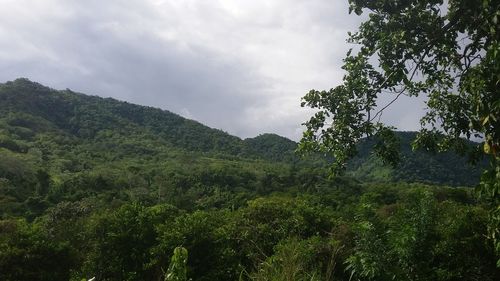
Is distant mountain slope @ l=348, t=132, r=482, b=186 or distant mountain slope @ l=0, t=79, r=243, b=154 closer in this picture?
distant mountain slope @ l=348, t=132, r=482, b=186

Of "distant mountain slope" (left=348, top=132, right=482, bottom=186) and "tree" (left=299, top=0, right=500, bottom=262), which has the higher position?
"distant mountain slope" (left=348, top=132, right=482, bottom=186)

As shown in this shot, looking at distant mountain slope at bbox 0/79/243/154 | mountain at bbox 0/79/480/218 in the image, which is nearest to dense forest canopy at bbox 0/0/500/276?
mountain at bbox 0/79/480/218

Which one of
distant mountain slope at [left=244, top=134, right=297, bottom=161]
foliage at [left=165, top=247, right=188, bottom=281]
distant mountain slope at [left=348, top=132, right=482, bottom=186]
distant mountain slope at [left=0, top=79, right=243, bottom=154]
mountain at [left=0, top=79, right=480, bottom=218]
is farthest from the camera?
distant mountain slope at [left=244, top=134, right=297, bottom=161]

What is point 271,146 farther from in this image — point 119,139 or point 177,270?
point 177,270

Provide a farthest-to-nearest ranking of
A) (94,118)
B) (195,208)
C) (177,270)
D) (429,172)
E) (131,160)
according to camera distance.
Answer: (94,118), (429,172), (131,160), (195,208), (177,270)

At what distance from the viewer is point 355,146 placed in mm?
5688

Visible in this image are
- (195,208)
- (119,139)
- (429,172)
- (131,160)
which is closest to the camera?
(195,208)

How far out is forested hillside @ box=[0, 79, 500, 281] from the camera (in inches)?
369

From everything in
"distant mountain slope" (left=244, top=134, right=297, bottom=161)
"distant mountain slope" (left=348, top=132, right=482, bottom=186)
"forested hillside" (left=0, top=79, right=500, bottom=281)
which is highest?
"distant mountain slope" (left=244, top=134, right=297, bottom=161)

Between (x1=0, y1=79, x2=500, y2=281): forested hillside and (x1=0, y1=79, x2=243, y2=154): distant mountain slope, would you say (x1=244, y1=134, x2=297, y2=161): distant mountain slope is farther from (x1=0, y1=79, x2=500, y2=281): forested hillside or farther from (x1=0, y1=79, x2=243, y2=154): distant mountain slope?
(x1=0, y1=79, x2=243, y2=154): distant mountain slope

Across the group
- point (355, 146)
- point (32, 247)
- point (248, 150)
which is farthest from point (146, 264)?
point (248, 150)

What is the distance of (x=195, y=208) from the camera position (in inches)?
1903

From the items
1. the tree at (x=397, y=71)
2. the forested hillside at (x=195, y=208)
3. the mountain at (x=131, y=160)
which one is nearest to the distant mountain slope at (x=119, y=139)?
the mountain at (x=131, y=160)

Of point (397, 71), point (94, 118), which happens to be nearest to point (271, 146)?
point (94, 118)
